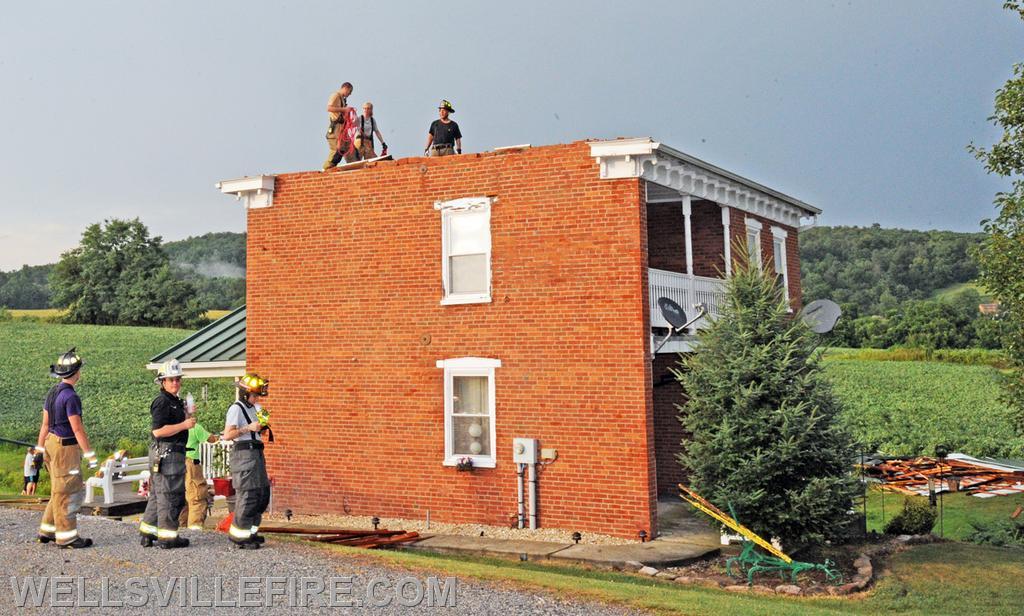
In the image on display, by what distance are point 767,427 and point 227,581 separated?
7.54 metres

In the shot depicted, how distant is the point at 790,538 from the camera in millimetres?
13000

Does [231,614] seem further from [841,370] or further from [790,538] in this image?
[841,370]

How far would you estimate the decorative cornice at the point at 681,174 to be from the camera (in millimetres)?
13898

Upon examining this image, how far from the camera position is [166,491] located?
9.73 meters

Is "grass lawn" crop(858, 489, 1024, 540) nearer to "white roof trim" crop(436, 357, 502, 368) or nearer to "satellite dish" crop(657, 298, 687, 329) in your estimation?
"satellite dish" crop(657, 298, 687, 329)

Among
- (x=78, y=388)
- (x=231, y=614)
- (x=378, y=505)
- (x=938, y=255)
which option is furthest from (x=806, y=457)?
(x=938, y=255)

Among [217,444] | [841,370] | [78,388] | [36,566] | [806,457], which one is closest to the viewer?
[36,566]

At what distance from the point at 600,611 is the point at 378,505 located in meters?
8.24

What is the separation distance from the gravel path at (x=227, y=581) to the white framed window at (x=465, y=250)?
595 cm

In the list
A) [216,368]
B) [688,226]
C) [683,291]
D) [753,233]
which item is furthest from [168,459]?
[753,233]

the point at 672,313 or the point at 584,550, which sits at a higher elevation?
the point at 672,313

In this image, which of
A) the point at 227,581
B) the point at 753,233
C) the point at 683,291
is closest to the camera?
the point at 227,581

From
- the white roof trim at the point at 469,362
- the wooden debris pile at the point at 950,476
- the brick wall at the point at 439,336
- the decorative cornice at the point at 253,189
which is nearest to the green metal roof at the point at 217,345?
the brick wall at the point at 439,336

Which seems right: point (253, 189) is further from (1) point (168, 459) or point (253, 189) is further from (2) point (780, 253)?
(2) point (780, 253)
